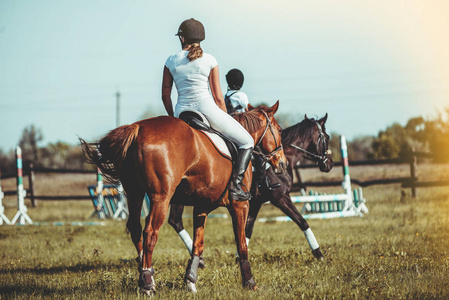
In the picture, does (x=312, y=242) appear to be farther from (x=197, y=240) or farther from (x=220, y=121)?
(x=220, y=121)

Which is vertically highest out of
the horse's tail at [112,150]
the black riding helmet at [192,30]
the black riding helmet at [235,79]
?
the black riding helmet at [192,30]

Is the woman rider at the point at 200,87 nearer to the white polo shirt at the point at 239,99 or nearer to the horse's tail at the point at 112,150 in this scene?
the horse's tail at the point at 112,150

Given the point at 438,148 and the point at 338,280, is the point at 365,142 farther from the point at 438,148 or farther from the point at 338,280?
the point at 338,280

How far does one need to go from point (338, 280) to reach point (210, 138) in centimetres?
211

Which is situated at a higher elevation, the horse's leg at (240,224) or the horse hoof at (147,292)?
the horse's leg at (240,224)

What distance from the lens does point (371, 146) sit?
1486 inches

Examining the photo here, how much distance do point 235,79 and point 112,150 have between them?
396cm

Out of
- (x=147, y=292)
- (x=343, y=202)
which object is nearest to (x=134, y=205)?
(x=147, y=292)

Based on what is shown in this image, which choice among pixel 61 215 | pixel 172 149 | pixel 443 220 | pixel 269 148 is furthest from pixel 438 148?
pixel 172 149

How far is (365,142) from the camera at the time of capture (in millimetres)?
44312

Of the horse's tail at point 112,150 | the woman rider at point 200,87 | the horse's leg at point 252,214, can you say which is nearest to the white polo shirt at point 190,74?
the woman rider at point 200,87

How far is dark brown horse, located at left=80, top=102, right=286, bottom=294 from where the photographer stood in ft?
15.7

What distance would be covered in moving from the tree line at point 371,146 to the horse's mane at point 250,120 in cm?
203

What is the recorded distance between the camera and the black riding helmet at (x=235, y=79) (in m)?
8.50
